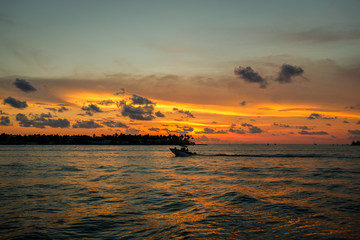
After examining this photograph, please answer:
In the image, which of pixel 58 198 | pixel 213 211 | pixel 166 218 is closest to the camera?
pixel 166 218

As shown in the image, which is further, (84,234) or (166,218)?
(166,218)

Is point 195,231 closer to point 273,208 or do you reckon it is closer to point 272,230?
point 272,230

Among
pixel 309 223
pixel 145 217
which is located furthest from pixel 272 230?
pixel 145 217

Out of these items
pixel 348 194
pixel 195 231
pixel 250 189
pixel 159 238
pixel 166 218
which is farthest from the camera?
pixel 250 189

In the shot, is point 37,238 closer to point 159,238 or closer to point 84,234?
point 84,234

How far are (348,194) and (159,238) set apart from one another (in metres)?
21.0

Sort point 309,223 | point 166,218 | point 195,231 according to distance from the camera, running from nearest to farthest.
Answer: point 195,231, point 309,223, point 166,218

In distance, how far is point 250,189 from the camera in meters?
→ 29.6

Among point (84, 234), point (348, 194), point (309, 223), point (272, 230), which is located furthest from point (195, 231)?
point (348, 194)

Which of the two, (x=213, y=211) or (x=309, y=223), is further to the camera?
(x=213, y=211)

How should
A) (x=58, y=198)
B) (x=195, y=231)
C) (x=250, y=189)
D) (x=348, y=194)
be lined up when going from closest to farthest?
(x=195, y=231) → (x=58, y=198) → (x=348, y=194) → (x=250, y=189)

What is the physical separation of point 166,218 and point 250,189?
48.6ft

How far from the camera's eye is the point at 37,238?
13.4m

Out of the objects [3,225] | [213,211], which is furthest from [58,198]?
[213,211]
